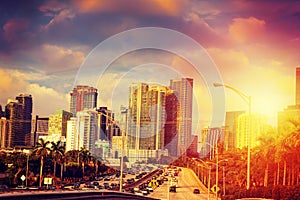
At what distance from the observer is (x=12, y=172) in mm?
91438

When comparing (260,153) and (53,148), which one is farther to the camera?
(53,148)

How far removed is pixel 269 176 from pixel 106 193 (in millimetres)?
53147

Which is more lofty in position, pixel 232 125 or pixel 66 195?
pixel 232 125

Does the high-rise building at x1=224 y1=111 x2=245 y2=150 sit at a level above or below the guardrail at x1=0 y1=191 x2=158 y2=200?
above

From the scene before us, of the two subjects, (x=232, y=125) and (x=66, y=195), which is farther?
(x=232, y=125)

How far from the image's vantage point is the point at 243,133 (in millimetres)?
169250

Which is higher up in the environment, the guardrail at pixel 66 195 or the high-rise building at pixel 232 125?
the high-rise building at pixel 232 125

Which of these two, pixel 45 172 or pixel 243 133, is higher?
pixel 243 133

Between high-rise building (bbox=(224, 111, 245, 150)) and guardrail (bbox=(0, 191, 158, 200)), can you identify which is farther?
high-rise building (bbox=(224, 111, 245, 150))

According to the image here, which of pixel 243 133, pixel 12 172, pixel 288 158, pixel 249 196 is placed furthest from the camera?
pixel 243 133

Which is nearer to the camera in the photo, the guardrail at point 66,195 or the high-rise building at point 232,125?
the guardrail at point 66,195


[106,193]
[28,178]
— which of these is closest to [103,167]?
[28,178]

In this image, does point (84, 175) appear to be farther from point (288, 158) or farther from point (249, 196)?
point (249, 196)

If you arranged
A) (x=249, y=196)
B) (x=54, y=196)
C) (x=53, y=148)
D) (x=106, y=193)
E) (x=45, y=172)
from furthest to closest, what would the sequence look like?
1. (x=53, y=148)
2. (x=45, y=172)
3. (x=249, y=196)
4. (x=106, y=193)
5. (x=54, y=196)
